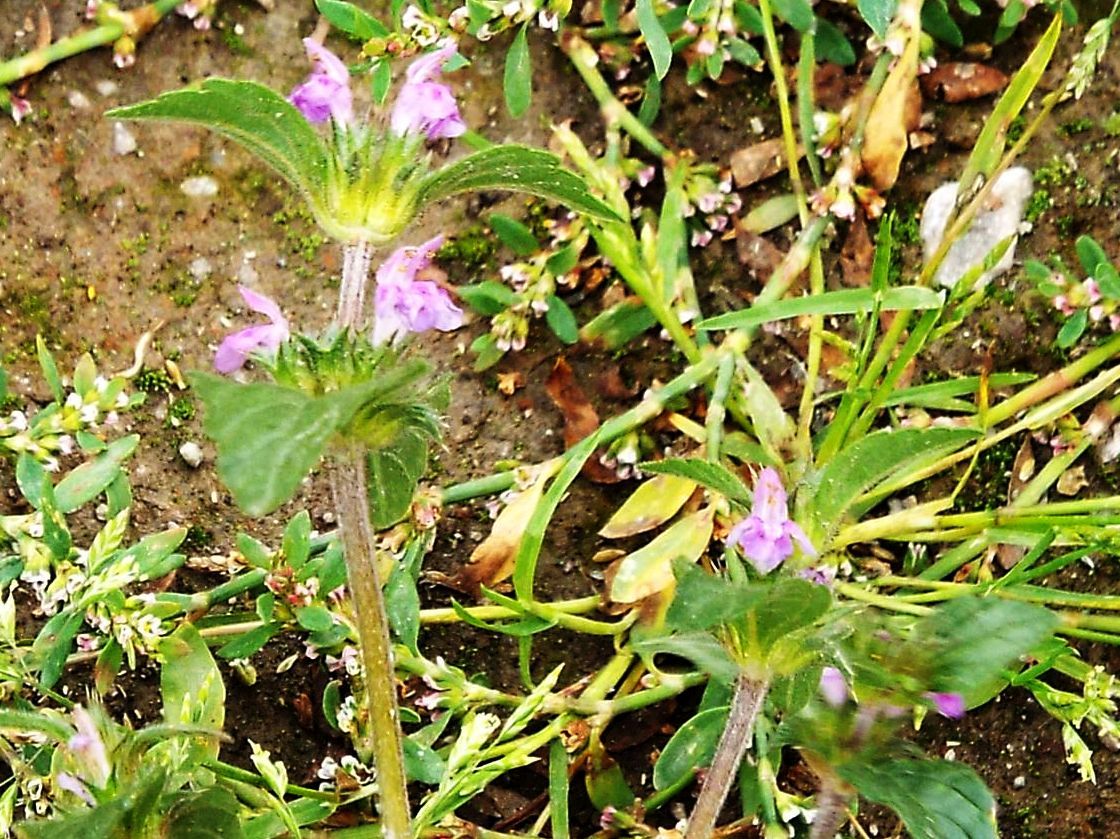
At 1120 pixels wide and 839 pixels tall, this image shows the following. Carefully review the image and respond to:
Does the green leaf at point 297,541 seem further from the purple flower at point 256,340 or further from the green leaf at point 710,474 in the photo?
the green leaf at point 710,474

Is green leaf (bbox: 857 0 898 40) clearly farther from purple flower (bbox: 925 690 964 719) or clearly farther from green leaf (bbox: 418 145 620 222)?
purple flower (bbox: 925 690 964 719)

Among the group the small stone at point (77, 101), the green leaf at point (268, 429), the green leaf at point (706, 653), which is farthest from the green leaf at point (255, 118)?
the small stone at point (77, 101)

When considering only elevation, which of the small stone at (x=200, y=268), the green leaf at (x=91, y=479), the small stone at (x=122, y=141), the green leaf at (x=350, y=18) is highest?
the green leaf at (x=350, y=18)

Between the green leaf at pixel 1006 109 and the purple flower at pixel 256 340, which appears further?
the green leaf at pixel 1006 109

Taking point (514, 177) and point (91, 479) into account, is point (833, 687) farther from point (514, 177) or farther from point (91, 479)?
point (91, 479)

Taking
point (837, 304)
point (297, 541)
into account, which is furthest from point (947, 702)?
point (297, 541)

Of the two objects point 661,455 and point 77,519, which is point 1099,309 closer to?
point 661,455

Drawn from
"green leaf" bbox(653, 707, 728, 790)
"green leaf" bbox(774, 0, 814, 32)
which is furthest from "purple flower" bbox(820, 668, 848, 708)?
"green leaf" bbox(774, 0, 814, 32)
